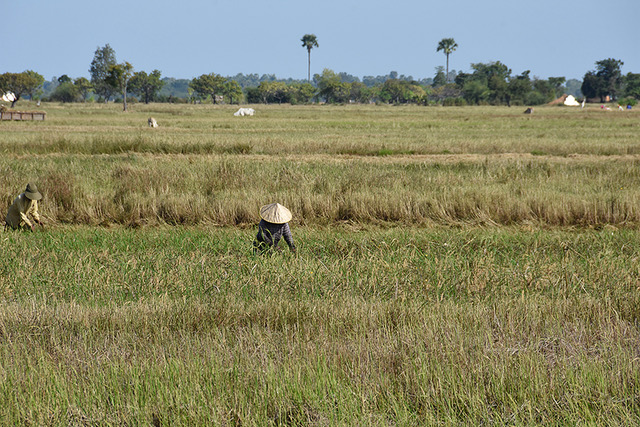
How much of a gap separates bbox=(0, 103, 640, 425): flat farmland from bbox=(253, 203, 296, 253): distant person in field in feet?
0.80

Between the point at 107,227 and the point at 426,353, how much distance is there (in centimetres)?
923

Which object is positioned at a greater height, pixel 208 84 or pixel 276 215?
pixel 208 84

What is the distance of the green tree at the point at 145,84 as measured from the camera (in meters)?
132

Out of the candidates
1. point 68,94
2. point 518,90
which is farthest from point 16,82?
point 518,90

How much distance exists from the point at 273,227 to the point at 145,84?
135730mm

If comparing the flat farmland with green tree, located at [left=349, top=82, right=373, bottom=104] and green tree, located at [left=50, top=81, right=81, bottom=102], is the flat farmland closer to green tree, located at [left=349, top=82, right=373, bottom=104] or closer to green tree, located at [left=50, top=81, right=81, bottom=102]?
green tree, located at [left=50, top=81, right=81, bottom=102]

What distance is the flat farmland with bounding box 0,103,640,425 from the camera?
3.94 meters

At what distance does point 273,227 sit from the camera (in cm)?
795

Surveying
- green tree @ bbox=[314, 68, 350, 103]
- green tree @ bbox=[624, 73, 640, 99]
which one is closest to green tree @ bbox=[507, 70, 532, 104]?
green tree @ bbox=[624, 73, 640, 99]

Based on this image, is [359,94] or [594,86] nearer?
[594,86]

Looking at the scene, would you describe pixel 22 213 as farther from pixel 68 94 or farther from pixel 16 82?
pixel 68 94

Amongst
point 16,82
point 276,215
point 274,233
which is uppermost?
point 16,82

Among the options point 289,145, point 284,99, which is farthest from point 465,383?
point 284,99

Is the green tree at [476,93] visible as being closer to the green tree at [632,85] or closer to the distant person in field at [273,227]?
the green tree at [632,85]
